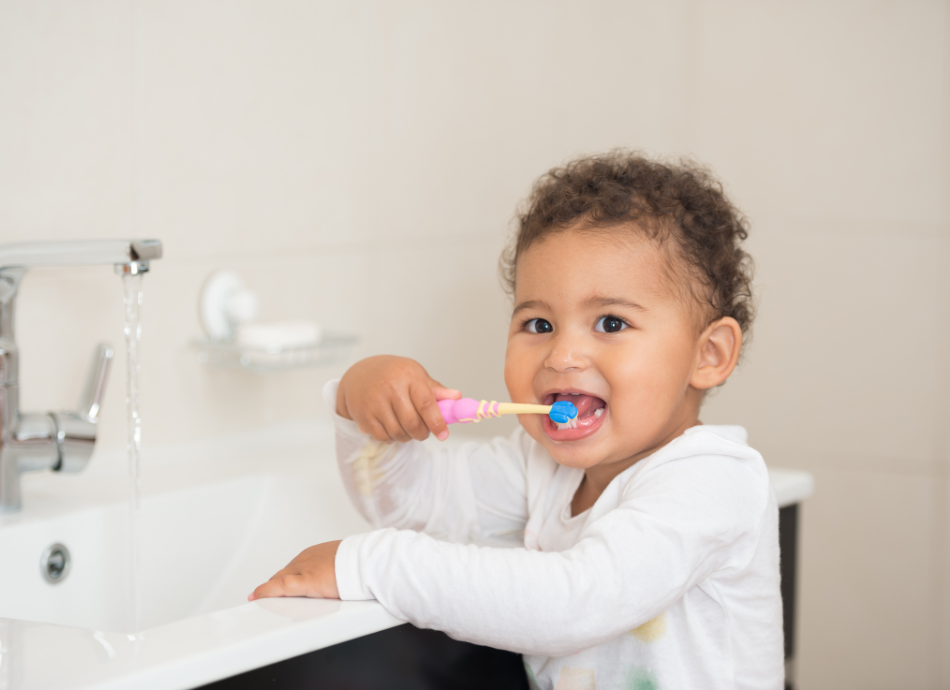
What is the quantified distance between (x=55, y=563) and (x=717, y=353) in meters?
0.72

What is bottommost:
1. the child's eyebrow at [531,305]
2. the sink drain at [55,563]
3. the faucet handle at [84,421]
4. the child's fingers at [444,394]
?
the sink drain at [55,563]

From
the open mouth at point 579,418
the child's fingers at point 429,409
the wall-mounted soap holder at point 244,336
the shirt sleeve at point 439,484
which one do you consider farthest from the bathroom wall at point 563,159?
the open mouth at point 579,418

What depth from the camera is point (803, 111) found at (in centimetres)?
175

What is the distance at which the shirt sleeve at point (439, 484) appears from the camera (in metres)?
1.02

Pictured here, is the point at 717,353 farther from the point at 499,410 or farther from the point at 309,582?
the point at 309,582

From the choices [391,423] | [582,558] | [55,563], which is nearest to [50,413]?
[55,563]

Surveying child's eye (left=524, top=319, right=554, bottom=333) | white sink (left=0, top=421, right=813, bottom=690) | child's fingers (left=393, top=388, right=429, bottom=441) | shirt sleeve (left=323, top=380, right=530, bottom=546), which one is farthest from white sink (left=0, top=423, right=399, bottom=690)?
child's eye (left=524, top=319, right=554, bottom=333)

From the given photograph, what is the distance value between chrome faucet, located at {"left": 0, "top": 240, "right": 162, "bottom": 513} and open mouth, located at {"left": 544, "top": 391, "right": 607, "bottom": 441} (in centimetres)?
43

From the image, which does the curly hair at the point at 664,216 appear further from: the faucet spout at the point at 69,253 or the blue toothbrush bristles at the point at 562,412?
the faucet spout at the point at 69,253

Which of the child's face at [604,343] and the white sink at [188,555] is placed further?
the child's face at [604,343]

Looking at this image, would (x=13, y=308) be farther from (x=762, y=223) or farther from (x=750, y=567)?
(x=762, y=223)

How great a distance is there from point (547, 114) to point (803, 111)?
48 centimetres

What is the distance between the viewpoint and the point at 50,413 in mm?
987

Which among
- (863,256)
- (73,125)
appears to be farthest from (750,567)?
(863,256)
